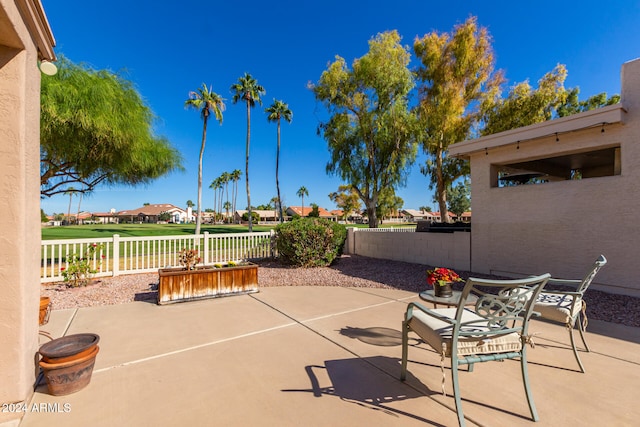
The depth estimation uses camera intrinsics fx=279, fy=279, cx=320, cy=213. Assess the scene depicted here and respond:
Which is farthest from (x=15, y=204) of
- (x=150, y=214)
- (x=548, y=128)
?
(x=150, y=214)

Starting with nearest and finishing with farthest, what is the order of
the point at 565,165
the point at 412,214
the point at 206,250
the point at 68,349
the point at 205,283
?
the point at 68,349 → the point at 205,283 → the point at 206,250 → the point at 565,165 → the point at 412,214

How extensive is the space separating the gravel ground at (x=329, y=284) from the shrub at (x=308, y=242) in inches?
12.5

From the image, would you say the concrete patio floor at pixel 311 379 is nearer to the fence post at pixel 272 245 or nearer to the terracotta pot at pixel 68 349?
the terracotta pot at pixel 68 349

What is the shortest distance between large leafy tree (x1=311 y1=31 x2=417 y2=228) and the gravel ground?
6514 mm

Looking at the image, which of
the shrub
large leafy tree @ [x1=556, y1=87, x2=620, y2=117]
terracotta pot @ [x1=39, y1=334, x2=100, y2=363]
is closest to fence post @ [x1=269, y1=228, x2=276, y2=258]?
the shrub

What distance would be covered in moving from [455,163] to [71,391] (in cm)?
1617

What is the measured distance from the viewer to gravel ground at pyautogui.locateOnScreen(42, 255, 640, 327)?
4.73 metres

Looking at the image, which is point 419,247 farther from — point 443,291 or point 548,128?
point 443,291

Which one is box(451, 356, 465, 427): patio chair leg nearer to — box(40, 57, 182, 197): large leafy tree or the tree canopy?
box(40, 57, 182, 197): large leafy tree

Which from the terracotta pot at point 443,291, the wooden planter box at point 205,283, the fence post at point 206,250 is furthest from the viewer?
the fence post at point 206,250

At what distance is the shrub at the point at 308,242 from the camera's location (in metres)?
8.38

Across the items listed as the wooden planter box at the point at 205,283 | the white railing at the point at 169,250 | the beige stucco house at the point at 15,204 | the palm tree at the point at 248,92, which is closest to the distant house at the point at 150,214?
the palm tree at the point at 248,92

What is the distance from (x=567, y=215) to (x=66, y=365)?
8.53 m

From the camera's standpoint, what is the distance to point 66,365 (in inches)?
89.9
